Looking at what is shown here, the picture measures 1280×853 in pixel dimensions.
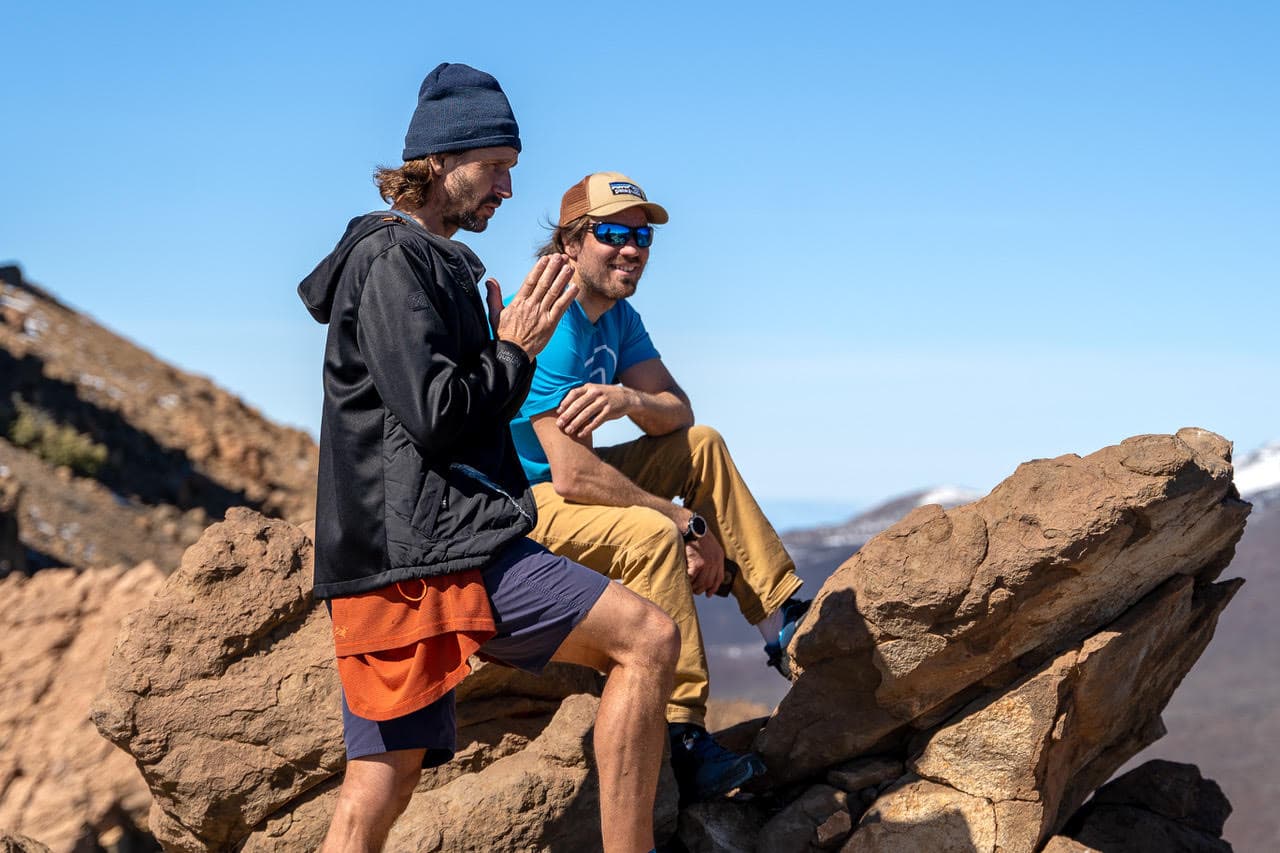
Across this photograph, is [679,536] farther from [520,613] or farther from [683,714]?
[520,613]

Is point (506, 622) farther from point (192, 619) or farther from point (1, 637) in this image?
point (1, 637)

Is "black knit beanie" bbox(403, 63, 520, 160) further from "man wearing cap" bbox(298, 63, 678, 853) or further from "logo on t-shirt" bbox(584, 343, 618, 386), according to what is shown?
"logo on t-shirt" bbox(584, 343, 618, 386)

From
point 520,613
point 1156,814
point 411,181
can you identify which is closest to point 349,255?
point 411,181

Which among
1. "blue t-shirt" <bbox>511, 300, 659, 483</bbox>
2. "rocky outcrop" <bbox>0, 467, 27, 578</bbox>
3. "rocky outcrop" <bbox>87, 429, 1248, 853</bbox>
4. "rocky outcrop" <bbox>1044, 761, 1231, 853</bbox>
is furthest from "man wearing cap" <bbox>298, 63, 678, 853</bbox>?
"rocky outcrop" <bbox>0, 467, 27, 578</bbox>

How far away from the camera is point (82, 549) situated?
1798cm

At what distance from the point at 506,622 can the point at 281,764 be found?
5.86ft

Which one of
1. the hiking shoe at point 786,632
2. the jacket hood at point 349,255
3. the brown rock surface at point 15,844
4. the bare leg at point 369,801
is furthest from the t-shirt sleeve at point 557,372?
the brown rock surface at point 15,844

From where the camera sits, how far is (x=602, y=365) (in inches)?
214

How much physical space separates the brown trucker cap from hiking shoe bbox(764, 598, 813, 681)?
165 cm

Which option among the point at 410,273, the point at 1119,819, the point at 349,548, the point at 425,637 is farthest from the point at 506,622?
the point at 1119,819

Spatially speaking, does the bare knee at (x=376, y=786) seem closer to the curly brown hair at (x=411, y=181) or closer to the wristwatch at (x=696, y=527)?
the curly brown hair at (x=411, y=181)

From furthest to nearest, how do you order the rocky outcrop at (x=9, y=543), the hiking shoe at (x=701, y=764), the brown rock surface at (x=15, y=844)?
1. the rocky outcrop at (x=9, y=543)
2. the hiking shoe at (x=701, y=764)
3. the brown rock surface at (x=15, y=844)

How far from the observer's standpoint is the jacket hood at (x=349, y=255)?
3.57m

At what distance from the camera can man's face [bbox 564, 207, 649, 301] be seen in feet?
17.4
